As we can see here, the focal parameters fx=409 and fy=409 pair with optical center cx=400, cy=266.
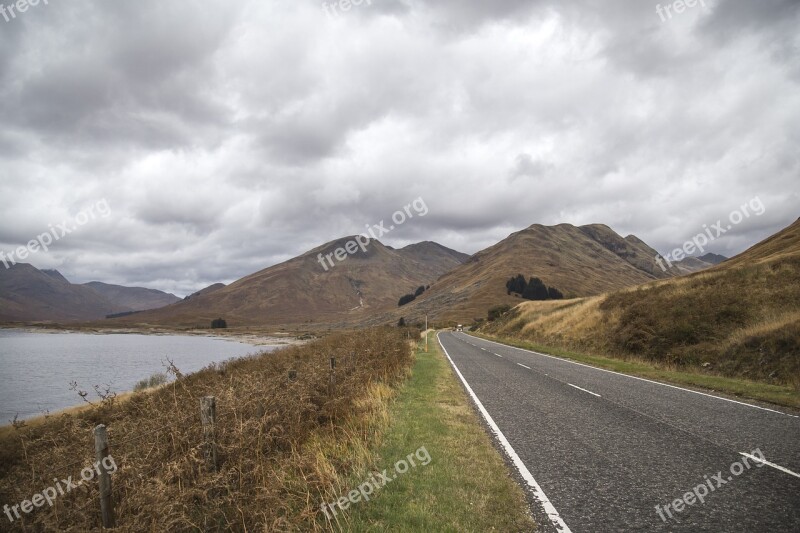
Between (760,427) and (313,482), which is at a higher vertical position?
(313,482)

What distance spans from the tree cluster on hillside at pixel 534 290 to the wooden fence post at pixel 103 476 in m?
124

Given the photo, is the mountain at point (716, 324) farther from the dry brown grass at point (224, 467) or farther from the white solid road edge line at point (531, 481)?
the dry brown grass at point (224, 467)

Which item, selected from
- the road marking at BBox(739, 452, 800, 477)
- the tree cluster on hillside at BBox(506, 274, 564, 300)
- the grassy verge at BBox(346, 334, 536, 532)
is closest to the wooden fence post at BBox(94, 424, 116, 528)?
the grassy verge at BBox(346, 334, 536, 532)

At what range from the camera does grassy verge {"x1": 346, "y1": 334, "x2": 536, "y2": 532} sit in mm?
4848

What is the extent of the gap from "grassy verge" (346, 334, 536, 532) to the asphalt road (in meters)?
0.38

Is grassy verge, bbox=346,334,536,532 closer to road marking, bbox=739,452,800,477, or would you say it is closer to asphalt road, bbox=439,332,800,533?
asphalt road, bbox=439,332,800,533

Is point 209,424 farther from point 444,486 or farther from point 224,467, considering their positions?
point 444,486

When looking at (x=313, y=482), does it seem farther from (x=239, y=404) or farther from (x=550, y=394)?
(x=550, y=394)

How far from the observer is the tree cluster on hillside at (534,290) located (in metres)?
122

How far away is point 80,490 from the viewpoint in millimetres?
5199

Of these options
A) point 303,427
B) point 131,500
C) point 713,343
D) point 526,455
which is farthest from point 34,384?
point 713,343

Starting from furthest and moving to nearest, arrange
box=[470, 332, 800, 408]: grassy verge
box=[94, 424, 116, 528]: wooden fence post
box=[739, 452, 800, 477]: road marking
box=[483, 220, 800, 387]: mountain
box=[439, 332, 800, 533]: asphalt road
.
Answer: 1. box=[483, 220, 800, 387]: mountain
2. box=[470, 332, 800, 408]: grassy verge
3. box=[739, 452, 800, 477]: road marking
4. box=[439, 332, 800, 533]: asphalt road
5. box=[94, 424, 116, 528]: wooden fence post

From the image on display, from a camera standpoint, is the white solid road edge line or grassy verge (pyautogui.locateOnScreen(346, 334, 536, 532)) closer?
the white solid road edge line

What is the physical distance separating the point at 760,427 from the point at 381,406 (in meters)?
8.01
